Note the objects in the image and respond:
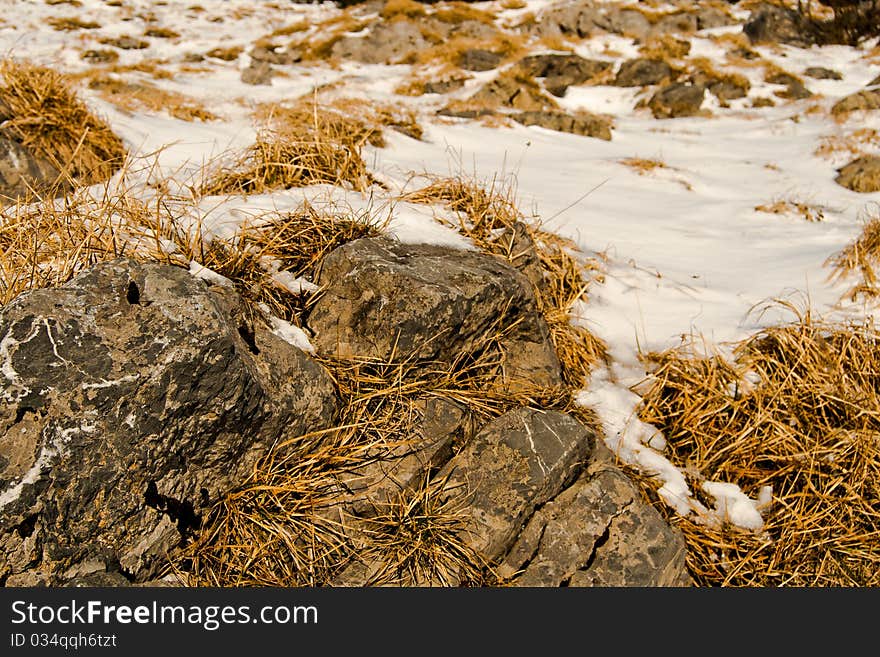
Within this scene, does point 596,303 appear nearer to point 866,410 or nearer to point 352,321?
point 866,410

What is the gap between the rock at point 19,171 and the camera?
2.95 m

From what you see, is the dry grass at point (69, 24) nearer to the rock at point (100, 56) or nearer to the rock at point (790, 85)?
the rock at point (100, 56)

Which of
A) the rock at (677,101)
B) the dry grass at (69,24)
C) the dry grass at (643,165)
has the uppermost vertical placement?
the dry grass at (69,24)

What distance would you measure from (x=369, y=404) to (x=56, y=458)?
97 centimetres

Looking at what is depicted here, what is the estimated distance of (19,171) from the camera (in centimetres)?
301

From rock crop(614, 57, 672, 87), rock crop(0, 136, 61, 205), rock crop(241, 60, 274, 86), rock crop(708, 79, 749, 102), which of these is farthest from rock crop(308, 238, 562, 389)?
rock crop(614, 57, 672, 87)

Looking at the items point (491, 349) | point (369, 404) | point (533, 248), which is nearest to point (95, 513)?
point (369, 404)

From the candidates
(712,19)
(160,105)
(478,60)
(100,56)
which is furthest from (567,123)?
(712,19)

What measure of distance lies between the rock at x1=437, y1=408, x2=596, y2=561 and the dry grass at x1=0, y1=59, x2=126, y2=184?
2.48 metres

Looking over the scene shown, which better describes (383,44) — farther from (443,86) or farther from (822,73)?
(822,73)

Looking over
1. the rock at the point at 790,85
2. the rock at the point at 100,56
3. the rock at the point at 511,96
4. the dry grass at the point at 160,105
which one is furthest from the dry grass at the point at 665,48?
the rock at the point at 100,56

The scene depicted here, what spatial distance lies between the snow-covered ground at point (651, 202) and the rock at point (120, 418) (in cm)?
50

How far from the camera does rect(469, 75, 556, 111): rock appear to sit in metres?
9.81

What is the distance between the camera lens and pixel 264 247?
7.77 ft
